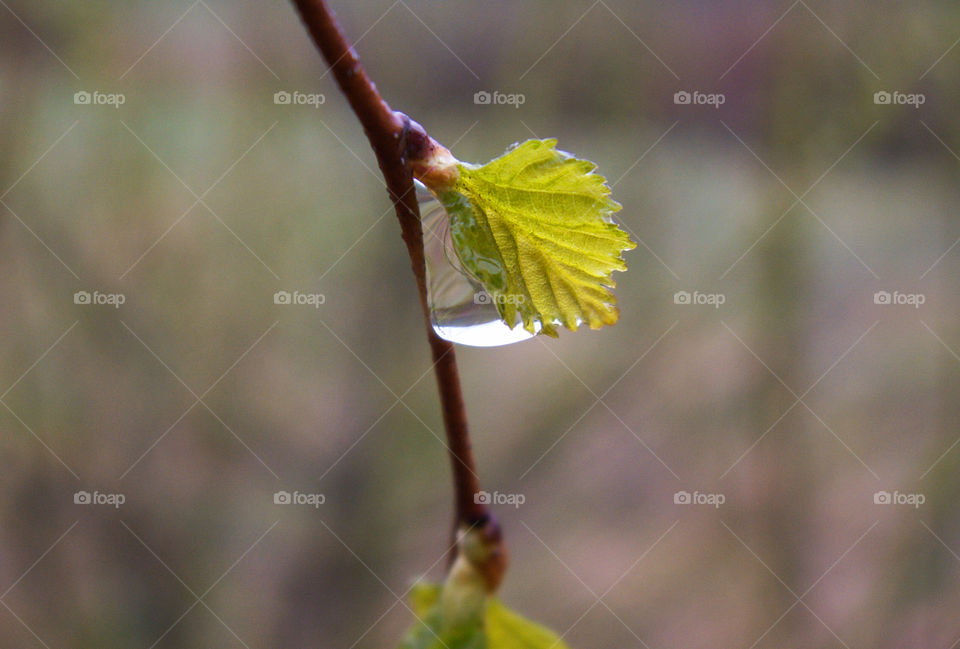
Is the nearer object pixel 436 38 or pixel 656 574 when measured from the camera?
pixel 436 38

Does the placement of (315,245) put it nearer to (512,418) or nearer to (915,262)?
(512,418)

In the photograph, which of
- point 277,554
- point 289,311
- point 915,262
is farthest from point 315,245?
point 915,262
